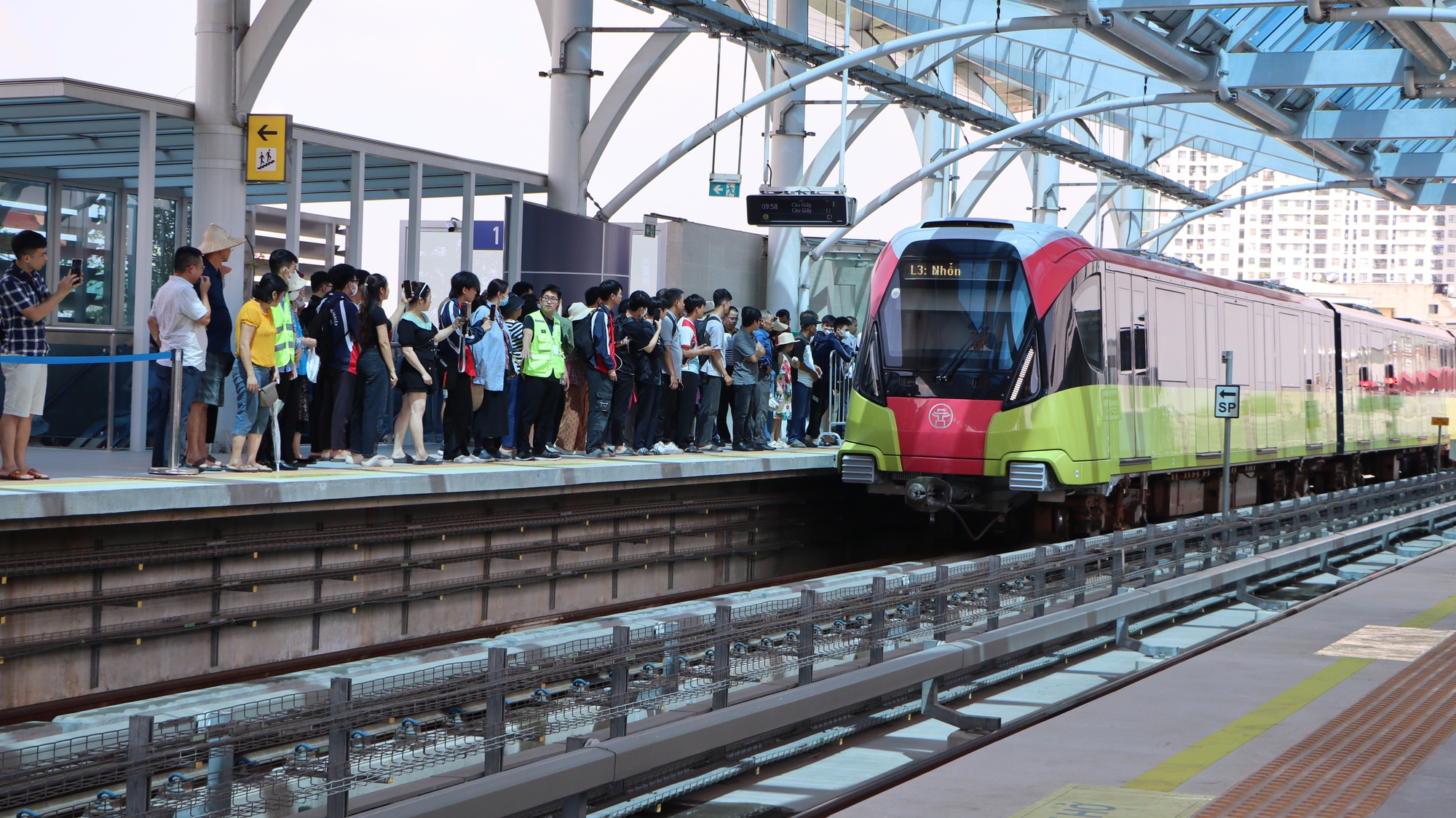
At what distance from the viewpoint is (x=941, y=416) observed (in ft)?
49.4

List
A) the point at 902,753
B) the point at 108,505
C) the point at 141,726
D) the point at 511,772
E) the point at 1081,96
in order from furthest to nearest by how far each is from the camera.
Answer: the point at 1081,96 < the point at 108,505 < the point at 902,753 < the point at 511,772 < the point at 141,726

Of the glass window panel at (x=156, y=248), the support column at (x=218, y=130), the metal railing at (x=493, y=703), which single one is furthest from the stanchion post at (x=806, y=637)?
the glass window panel at (x=156, y=248)

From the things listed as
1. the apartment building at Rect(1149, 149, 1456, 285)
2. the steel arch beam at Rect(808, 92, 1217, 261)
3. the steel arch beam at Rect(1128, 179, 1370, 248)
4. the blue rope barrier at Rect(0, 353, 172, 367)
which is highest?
the apartment building at Rect(1149, 149, 1456, 285)

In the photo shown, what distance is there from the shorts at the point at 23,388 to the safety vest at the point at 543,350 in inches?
205

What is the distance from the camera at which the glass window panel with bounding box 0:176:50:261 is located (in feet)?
52.9

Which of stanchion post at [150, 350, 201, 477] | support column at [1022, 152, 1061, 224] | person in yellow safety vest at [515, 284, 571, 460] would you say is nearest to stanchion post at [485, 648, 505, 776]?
stanchion post at [150, 350, 201, 477]

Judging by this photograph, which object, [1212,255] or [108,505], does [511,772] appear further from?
[1212,255]

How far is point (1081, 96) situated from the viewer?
37.8 meters

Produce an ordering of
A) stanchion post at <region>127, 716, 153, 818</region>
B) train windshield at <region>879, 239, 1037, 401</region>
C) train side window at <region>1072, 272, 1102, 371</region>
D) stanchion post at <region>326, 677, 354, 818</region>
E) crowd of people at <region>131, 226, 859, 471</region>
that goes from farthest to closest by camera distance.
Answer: train side window at <region>1072, 272, 1102, 371</region> → train windshield at <region>879, 239, 1037, 401</region> → crowd of people at <region>131, 226, 859, 471</region> → stanchion post at <region>326, 677, 354, 818</region> → stanchion post at <region>127, 716, 153, 818</region>

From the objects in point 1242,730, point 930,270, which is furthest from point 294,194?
point 1242,730

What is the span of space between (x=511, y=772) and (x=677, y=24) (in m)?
17.7

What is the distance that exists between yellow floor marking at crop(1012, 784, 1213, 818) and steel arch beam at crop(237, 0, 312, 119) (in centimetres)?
1079

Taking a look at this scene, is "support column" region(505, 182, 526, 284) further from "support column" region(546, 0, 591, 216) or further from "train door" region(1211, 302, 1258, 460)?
"train door" region(1211, 302, 1258, 460)

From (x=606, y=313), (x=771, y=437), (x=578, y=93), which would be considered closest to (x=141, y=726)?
(x=606, y=313)
